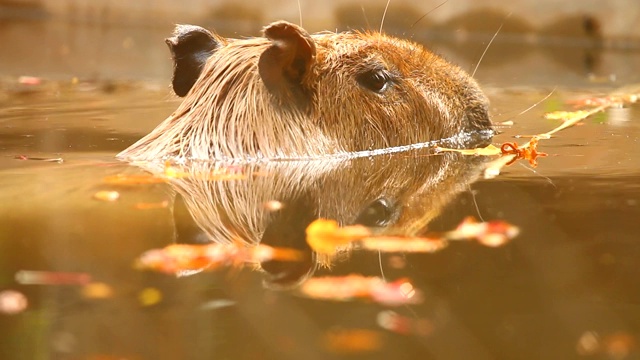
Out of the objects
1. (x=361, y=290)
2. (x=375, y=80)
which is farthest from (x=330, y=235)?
(x=375, y=80)

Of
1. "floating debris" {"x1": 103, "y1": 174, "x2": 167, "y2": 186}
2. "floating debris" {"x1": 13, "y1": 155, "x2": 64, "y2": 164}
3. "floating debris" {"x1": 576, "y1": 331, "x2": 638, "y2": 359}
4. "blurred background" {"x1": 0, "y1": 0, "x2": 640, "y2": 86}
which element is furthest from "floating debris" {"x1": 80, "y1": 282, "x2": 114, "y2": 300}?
"blurred background" {"x1": 0, "y1": 0, "x2": 640, "y2": 86}

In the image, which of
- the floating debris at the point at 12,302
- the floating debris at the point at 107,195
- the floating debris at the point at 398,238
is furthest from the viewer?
the floating debris at the point at 107,195

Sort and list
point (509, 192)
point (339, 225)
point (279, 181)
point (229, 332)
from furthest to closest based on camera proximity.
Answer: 1. point (279, 181)
2. point (509, 192)
3. point (339, 225)
4. point (229, 332)

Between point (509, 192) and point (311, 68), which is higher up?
point (311, 68)

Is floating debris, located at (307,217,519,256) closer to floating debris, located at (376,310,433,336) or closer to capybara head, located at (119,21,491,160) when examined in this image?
floating debris, located at (376,310,433,336)

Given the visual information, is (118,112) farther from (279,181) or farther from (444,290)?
(444,290)

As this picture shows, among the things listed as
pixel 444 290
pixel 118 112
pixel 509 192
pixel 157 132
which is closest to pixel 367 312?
pixel 444 290

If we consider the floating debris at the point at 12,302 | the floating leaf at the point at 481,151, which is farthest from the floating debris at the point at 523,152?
the floating debris at the point at 12,302

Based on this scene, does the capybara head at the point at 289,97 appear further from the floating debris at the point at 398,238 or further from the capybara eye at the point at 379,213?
the floating debris at the point at 398,238
